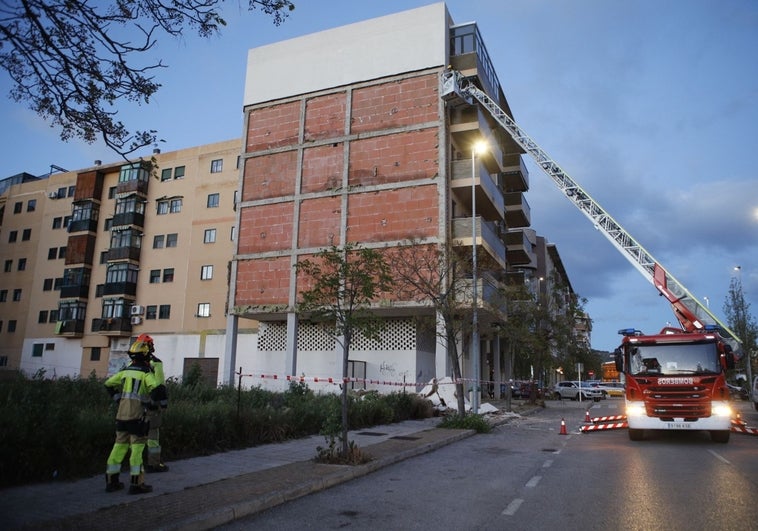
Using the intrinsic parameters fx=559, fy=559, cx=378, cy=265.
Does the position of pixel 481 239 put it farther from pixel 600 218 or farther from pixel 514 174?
pixel 514 174

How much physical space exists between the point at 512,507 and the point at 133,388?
16.4 feet

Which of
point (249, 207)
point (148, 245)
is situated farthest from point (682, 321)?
point (148, 245)

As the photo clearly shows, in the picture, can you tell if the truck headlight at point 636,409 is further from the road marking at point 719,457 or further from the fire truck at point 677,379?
the road marking at point 719,457

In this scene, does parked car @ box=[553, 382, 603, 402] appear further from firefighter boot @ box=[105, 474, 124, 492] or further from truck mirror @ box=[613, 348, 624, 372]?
firefighter boot @ box=[105, 474, 124, 492]

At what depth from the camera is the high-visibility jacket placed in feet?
23.1

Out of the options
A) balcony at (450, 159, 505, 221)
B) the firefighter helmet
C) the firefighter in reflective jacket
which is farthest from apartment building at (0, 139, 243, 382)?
the firefighter in reflective jacket

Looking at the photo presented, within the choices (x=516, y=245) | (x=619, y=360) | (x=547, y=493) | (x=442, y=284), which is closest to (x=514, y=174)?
(x=516, y=245)

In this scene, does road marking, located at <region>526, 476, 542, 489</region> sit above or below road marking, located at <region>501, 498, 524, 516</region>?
below

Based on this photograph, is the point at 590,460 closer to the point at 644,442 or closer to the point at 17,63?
the point at 644,442

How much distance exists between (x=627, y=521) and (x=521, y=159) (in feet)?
124

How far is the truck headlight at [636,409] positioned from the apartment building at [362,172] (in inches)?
524

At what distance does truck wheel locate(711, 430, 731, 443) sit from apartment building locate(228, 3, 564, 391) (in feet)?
45.5

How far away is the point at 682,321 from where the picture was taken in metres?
18.3

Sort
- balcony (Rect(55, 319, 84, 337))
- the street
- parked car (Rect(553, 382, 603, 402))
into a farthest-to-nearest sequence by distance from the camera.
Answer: parked car (Rect(553, 382, 603, 402)) < balcony (Rect(55, 319, 84, 337)) < the street
